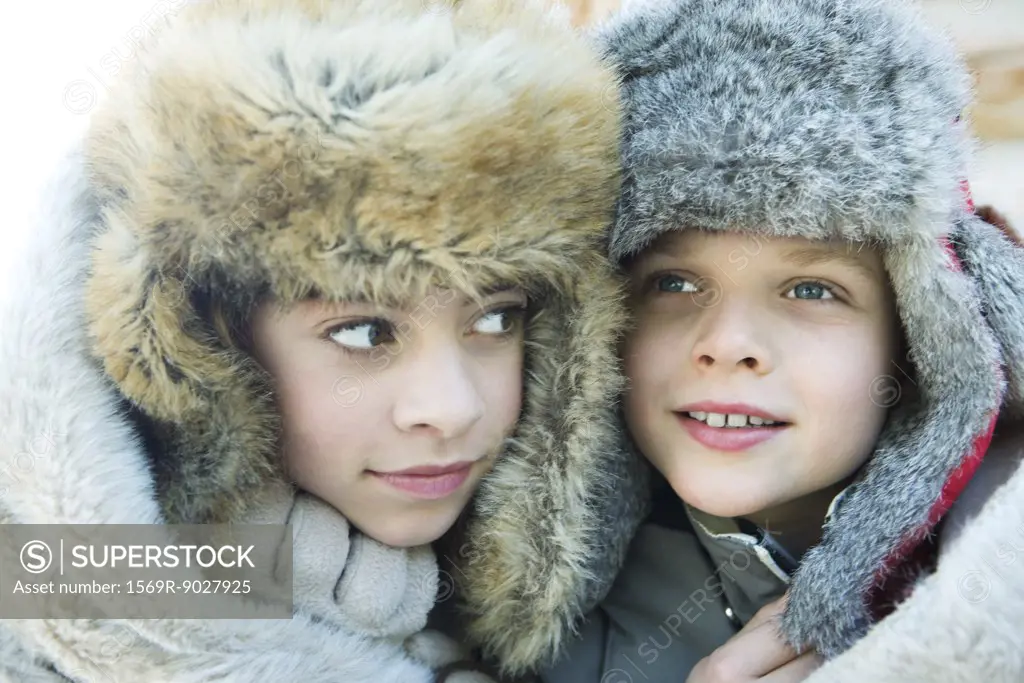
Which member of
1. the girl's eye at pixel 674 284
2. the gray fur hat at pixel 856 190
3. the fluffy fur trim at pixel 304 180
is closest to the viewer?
the fluffy fur trim at pixel 304 180

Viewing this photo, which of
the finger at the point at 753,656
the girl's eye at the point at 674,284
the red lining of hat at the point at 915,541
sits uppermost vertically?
the girl's eye at the point at 674,284

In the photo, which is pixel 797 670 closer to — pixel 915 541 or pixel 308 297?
pixel 915 541

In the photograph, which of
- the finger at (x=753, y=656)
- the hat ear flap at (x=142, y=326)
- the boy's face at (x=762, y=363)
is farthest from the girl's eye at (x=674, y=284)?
the hat ear flap at (x=142, y=326)

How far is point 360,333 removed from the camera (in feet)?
2.43

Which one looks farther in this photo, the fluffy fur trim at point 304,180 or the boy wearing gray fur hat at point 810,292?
the boy wearing gray fur hat at point 810,292

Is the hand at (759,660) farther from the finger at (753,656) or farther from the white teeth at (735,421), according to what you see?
the white teeth at (735,421)

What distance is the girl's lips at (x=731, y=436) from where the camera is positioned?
84cm

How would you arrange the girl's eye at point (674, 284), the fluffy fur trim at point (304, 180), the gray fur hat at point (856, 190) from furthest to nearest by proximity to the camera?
the girl's eye at point (674, 284) < the gray fur hat at point (856, 190) < the fluffy fur trim at point (304, 180)

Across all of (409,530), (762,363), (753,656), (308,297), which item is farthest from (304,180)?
(753,656)

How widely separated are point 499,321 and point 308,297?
194 millimetres

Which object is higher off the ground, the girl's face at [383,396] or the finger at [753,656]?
the girl's face at [383,396]

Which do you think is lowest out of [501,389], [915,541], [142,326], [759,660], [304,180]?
[759,660]

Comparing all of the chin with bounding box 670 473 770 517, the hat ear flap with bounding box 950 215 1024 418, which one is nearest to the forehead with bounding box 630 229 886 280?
the hat ear flap with bounding box 950 215 1024 418

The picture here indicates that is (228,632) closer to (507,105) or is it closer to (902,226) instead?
(507,105)
